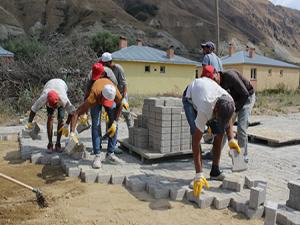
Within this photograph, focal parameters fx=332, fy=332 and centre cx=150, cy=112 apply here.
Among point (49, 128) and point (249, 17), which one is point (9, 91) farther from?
point (249, 17)

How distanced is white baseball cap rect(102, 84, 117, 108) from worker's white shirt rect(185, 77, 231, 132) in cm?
129

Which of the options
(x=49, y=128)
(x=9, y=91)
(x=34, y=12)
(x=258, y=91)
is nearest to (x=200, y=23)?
(x=34, y=12)

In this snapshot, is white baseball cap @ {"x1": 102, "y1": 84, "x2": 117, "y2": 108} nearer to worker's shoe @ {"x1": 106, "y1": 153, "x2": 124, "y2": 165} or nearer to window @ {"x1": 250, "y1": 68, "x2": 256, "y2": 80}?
worker's shoe @ {"x1": 106, "y1": 153, "x2": 124, "y2": 165}

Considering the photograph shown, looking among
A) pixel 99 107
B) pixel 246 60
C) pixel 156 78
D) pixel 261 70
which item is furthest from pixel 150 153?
pixel 261 70

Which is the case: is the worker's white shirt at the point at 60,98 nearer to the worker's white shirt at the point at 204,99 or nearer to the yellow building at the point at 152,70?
the worker's white shirt at the point at 204,99

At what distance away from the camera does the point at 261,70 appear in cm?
2822

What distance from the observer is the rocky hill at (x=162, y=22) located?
46.4 meters

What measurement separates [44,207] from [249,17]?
74232 millimetres

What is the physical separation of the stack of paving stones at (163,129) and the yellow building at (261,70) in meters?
22.4

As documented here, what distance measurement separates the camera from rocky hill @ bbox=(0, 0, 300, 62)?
152ft

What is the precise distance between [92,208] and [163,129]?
185cm

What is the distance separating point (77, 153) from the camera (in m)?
5.18

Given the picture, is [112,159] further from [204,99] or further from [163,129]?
[204,99]

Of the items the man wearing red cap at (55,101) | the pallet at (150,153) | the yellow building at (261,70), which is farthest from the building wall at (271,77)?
the man wearing red cap at (55,101)
